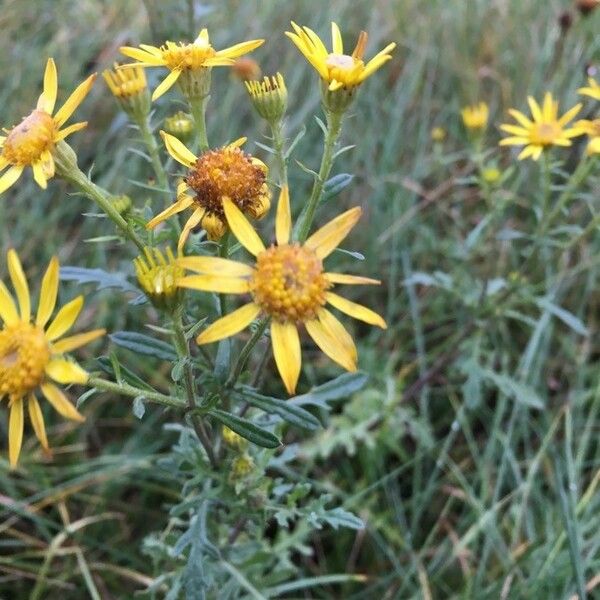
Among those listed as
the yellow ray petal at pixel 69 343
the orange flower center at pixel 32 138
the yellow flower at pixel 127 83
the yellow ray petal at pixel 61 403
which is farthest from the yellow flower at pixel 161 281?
the yellow flower at pixel 127 83

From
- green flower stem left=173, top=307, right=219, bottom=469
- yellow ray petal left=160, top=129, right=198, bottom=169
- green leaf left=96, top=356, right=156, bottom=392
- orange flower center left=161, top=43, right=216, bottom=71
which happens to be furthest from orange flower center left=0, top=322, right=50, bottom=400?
orange flower center left=161, top=43, right=216, bottom=71

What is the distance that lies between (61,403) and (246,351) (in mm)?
358

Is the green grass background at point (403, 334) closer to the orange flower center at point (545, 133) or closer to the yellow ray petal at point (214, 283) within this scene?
the orange flower center at point (545, 133)

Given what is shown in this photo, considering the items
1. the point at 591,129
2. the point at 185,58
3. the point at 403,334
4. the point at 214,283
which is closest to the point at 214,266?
the point at 214,283

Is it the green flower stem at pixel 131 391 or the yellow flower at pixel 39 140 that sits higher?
the yellow flower at pixel 39 140

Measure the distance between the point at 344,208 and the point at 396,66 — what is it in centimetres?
123

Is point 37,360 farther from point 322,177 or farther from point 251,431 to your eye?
point 322,177

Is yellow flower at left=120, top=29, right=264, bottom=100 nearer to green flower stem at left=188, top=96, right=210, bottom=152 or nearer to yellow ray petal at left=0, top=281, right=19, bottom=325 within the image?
green flower stem at left=188, top=96, right=210, bottom=152

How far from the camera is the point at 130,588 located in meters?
2.33

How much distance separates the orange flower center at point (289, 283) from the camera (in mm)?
1283

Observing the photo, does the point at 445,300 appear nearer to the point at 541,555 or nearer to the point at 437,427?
the point at 437,427

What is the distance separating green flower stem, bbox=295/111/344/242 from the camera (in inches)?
54.7

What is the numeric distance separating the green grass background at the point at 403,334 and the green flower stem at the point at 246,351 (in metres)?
0.54

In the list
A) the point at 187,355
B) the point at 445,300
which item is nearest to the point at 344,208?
the point at 445,300
